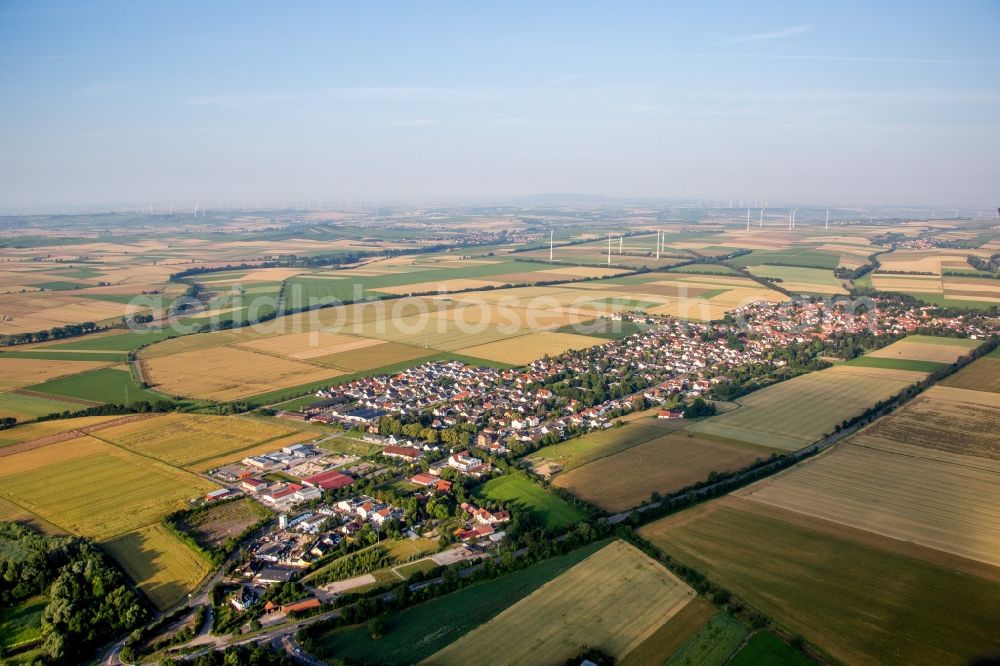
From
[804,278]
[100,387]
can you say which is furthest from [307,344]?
[804,278]

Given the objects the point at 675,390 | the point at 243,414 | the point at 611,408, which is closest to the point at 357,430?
the point at 243,414

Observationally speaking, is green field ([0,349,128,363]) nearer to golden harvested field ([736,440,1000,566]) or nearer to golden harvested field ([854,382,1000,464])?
golden harvested field ([736,440,1000,566])

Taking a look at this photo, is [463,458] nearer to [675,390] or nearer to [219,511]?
[219,511]

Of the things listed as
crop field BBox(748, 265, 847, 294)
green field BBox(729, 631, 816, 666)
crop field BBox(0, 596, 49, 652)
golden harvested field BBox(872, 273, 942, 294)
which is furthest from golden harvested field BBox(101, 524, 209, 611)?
golden harvested field BBox(872, 273, 942, 294)

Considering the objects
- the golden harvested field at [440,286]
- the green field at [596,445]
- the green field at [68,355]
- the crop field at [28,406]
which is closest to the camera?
the green field at [596,445]

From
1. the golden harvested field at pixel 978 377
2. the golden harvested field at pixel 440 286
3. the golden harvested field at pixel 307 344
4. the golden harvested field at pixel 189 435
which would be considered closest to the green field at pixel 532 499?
the golden harvested field at pixel 189 435

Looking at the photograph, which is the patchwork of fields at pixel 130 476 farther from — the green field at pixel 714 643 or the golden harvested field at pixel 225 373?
the green field at pixel 714 643
